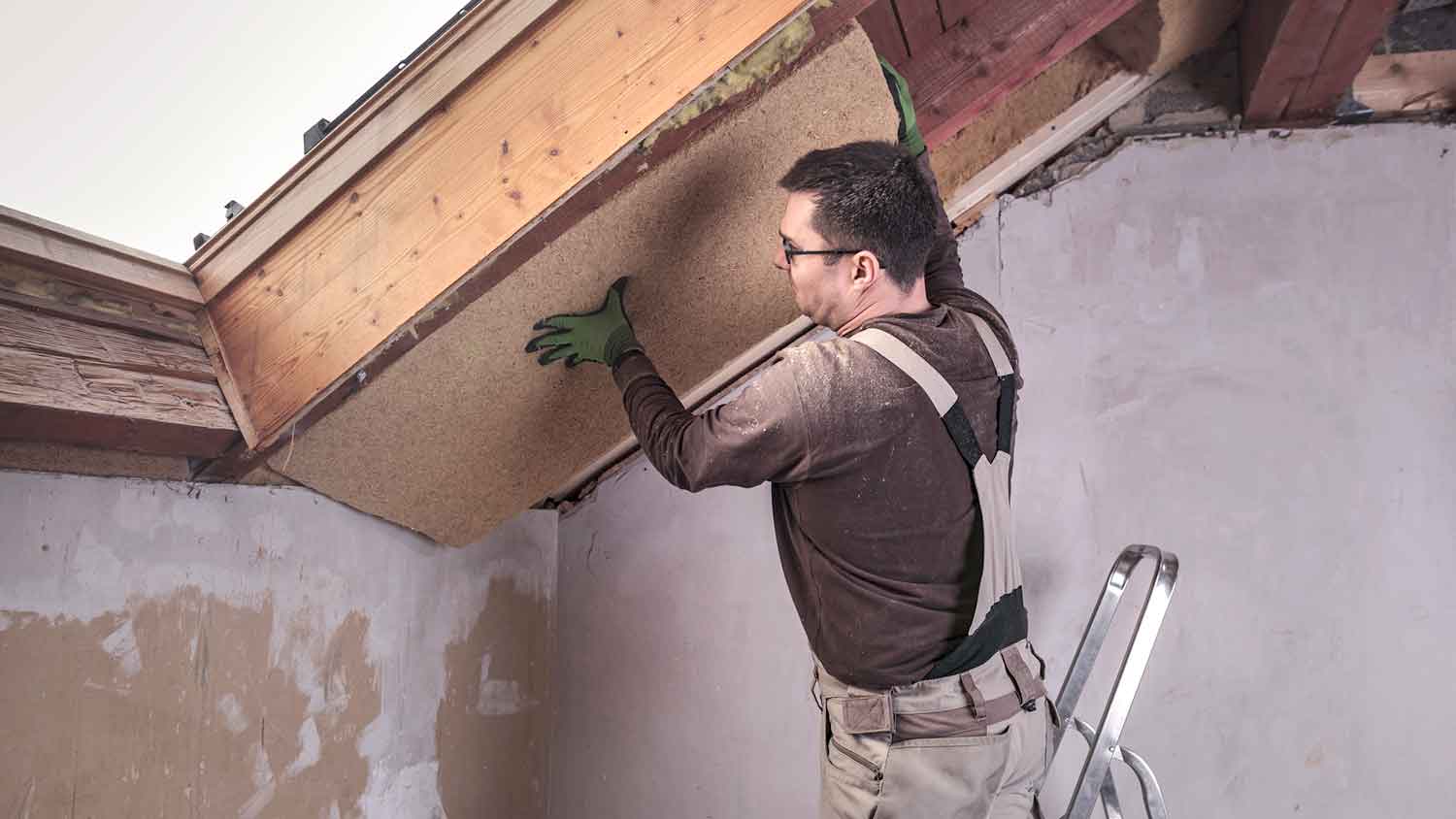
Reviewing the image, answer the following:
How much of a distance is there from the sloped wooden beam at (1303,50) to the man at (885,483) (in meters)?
1.18

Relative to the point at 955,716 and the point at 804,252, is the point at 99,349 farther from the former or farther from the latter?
the point at 955,716

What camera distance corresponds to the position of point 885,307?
1.46 m

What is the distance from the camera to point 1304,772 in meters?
2.42

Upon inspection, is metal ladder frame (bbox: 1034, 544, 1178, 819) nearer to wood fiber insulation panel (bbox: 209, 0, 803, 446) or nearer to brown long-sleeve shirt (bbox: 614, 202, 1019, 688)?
brown long-sleeve shirt (bbox: 614, 202, 1019, 688)

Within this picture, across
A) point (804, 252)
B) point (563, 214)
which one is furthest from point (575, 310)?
point (804, 252)

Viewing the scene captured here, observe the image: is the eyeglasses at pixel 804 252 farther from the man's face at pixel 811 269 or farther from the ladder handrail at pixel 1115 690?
the ladder handrail at pixel 1115 690

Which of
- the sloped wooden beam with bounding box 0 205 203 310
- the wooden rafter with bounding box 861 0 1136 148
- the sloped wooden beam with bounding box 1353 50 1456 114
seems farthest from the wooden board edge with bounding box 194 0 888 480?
the sloped wooden beam with bounding box 1353 50 1456 114

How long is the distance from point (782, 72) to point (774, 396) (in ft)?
1.42

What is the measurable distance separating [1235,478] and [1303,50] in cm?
101

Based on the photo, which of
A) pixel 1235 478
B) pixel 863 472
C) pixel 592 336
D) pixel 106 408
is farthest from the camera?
pixel 1235 478

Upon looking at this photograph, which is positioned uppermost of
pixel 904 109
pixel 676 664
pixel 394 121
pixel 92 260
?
pixel 904 109

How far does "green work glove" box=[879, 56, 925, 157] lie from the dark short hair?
0.41 ft

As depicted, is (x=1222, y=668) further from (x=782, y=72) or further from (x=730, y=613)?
(x=782, y=72)

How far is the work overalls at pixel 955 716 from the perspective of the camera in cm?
137
